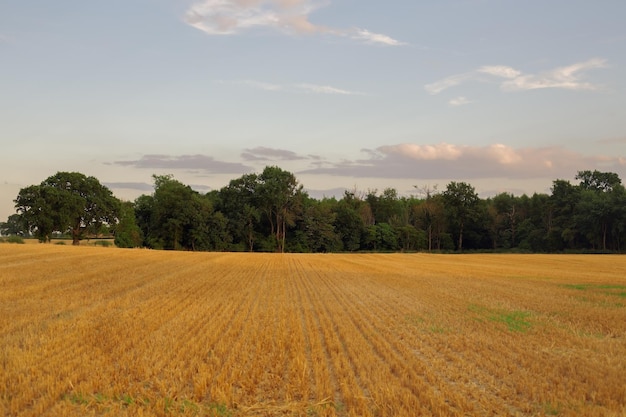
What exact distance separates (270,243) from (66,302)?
2989 inches

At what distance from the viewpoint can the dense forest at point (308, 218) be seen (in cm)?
6900

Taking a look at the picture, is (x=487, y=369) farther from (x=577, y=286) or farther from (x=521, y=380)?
(x=577, y=286)

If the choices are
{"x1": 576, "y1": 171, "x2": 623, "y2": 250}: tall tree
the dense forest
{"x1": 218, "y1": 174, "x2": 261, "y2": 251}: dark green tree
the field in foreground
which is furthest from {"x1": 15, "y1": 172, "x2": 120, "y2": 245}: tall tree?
{"x1": 576, "y1": 171, "x2": 623, "y2": 250}: tall tree

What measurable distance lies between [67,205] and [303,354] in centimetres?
6513

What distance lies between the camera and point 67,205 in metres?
65.0

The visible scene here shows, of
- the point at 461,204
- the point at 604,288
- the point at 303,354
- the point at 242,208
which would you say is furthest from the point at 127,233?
the point at 303,354

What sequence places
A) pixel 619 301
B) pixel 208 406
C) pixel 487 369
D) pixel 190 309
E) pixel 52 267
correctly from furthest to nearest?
pixel 52 267
pixel 619 301
pixel 190 309
pixel 487 369
pixel 208 406

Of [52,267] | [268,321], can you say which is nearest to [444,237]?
[52,267]

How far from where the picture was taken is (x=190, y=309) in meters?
14.2

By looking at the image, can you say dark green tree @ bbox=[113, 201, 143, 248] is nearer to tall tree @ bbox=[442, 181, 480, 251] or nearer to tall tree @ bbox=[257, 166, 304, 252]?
tall tree @ bbox=[257, 166, 304, 252]

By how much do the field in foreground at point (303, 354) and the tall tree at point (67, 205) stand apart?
5077cm

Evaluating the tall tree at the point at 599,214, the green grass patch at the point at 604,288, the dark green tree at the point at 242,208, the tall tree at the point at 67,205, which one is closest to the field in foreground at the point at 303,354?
the green grass patch at the point at 604,288

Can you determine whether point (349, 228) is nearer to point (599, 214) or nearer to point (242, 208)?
point (242, 208)

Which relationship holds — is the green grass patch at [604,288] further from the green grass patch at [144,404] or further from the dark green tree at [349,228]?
the dark green tree at [349,228]
